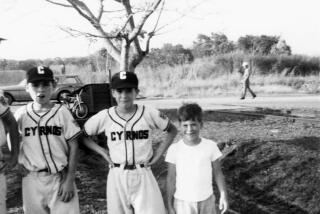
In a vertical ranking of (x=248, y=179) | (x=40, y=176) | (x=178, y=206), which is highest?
(x=40, y=176)

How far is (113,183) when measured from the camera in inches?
127

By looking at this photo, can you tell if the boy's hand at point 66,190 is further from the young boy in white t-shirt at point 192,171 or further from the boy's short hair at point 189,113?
the boy's short hair at point 189,113

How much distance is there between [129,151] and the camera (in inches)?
127

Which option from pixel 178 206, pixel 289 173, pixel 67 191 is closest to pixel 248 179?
pixel 289 173

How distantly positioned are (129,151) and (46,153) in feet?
1.90

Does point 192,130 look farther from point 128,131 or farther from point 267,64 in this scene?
point 267,64

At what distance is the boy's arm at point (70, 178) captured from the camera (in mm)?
3193

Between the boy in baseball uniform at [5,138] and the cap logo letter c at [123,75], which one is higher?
the cap logo letter c at [123,75]

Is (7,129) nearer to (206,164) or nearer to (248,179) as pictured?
(206,164)

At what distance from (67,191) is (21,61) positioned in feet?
151

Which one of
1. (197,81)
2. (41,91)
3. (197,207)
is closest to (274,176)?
(197,207)

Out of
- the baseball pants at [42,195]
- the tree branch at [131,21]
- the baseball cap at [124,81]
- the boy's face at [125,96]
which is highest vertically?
the tree branch at [131,21]

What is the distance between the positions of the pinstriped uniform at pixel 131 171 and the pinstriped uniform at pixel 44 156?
11.3 inches

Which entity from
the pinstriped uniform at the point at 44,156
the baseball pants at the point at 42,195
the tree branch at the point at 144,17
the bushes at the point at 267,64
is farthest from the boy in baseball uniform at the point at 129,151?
the bushes at the point at 267,64
